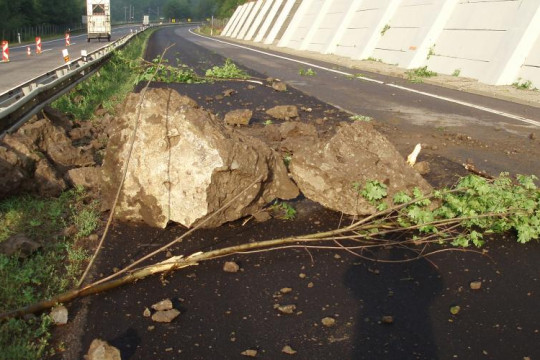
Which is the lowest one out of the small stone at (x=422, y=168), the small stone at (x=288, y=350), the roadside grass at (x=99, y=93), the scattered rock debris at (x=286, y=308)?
the roadside grass at (x=99, y=93)

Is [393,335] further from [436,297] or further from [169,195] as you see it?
[169,195]

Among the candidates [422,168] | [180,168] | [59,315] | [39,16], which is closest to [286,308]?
[59,315]

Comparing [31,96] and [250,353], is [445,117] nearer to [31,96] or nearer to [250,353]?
[31,96]

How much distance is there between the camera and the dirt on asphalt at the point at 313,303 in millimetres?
2840

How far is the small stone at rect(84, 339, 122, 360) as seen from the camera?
2605mm

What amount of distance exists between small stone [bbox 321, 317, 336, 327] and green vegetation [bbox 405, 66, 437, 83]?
1488 centimetres

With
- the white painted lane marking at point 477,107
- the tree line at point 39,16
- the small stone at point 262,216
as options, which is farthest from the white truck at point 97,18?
the small stone at point 262,216

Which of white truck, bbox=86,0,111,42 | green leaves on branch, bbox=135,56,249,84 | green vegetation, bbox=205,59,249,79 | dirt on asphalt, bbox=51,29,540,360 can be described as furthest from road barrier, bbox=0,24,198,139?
white truck, bbox=86,0,111,42

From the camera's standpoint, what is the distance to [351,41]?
1058 inches

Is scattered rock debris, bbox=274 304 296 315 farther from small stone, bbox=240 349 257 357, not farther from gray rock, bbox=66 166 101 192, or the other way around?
gray rock, bbox=66 166 101 192

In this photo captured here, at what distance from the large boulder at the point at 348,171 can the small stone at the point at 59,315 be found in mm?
2588

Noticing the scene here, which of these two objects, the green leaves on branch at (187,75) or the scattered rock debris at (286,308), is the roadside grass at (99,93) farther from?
the scattered rock debris at (286,308)

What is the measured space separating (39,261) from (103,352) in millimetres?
1477

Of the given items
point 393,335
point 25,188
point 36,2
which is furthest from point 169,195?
point 36,2
